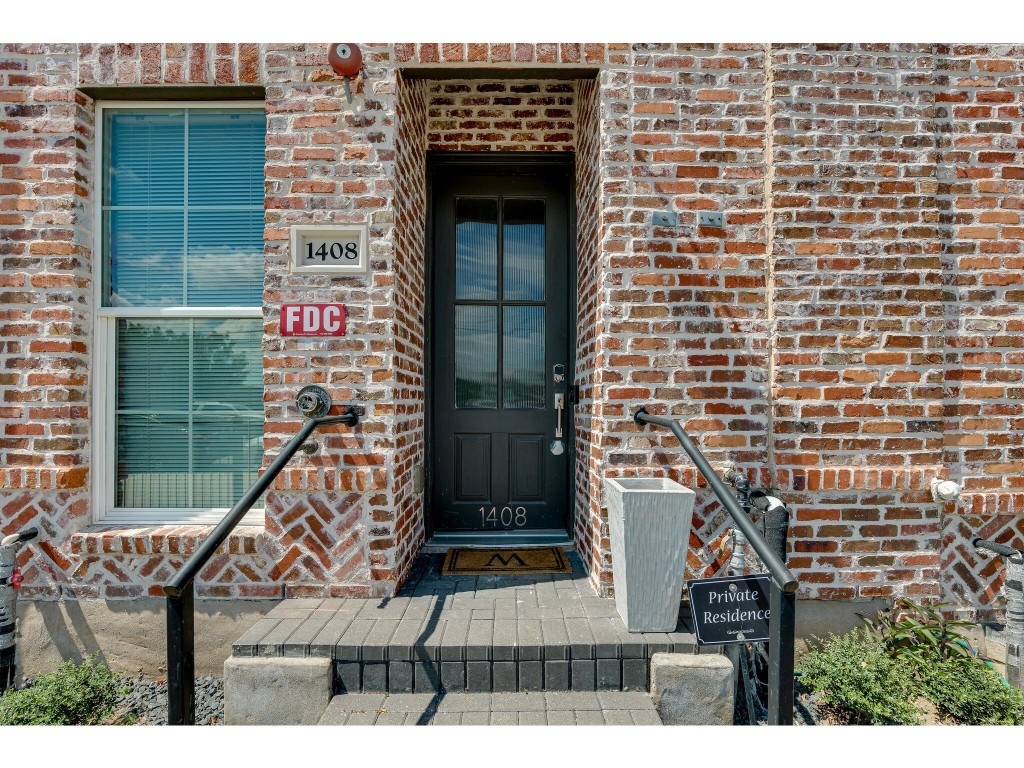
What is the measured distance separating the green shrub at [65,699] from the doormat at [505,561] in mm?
1599

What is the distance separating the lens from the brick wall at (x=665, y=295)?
284 cm

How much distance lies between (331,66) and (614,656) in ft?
9.86

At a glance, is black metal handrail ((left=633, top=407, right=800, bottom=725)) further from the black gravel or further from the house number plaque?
the black gravel

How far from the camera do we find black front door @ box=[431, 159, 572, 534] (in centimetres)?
375

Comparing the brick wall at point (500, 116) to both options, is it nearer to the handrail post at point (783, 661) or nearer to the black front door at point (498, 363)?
the black front door at point (498, 363)

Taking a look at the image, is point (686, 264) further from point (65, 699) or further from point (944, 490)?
point (65, 699)

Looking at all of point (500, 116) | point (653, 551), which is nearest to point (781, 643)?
point (653, 551)

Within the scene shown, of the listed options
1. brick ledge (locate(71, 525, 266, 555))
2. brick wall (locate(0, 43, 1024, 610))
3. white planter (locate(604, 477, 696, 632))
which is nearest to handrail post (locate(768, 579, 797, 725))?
white planter (locate(604, 477, 696, 632))

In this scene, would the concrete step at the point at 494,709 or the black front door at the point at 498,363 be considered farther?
the black front door at the point at 498,363

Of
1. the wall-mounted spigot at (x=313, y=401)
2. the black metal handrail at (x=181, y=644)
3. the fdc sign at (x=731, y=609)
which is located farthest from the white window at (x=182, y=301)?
the fdc sign at (x=731, y=609)

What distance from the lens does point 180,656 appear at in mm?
1784

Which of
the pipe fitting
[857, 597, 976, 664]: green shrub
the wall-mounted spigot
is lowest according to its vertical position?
[857, 597, 976, 664]: green shrub

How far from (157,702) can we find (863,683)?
10.5ft

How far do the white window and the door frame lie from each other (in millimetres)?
1003
